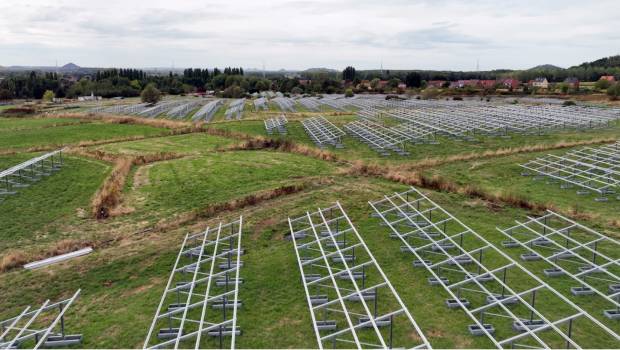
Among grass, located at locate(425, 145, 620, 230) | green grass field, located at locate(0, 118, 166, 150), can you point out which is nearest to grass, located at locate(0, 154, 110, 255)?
green grass field, located at locate(0, 118, 166, 150)

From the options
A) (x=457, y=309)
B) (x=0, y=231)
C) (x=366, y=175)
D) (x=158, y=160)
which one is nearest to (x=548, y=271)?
(x=457, y=309)

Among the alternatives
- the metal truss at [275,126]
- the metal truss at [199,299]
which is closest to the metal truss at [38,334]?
the metal truss at [199,299]

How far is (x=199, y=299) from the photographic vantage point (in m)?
11.7

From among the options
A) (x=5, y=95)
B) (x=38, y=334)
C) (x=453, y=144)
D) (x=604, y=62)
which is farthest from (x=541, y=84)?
(x=5, y=95)

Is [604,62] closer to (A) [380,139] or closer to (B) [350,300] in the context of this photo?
(A) [380,139]

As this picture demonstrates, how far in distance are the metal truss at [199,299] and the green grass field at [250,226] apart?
37 centimetres

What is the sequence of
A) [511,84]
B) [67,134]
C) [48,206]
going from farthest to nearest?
[511,84]
[67,134]
[48,206]

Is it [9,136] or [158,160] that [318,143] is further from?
[9,136]

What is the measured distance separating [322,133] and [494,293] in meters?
27.5

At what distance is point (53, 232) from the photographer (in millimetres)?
17391

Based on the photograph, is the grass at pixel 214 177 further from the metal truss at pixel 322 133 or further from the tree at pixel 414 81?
the tree at pixel 414 81

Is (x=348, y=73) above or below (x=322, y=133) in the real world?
above

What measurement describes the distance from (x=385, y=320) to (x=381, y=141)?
25.4 metres

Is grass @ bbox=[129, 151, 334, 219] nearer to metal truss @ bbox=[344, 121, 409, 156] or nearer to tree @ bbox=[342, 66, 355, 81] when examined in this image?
metal truss @ bbox=[344, 121, 409, 156]
